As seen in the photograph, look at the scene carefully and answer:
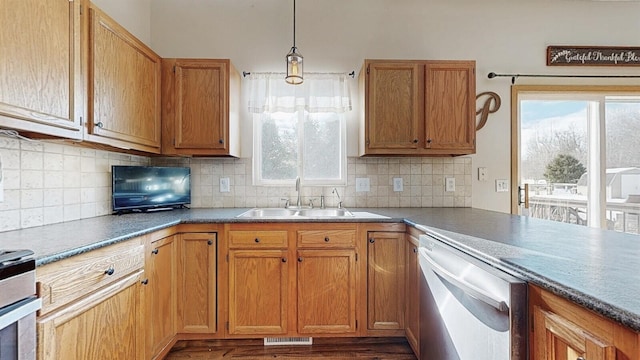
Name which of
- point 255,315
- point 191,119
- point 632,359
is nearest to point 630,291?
point 632,359

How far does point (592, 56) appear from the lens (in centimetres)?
263

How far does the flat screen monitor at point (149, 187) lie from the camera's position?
2.03 m

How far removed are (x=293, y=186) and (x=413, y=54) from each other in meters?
1.57

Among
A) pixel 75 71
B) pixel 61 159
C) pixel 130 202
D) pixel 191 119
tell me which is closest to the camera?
pixel 75 71

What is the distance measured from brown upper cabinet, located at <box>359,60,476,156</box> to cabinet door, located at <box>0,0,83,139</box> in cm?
174

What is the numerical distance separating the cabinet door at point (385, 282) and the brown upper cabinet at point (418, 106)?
701mm

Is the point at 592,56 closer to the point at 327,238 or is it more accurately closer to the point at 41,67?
the point at 327,238

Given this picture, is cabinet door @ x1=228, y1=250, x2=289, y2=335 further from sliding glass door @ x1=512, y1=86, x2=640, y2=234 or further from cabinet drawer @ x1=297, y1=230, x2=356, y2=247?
sliding glass door @ x1=512, y1=86, x2=640, y2=234

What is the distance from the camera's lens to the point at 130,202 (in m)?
2.08

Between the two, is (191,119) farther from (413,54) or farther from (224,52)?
→ (413,54)

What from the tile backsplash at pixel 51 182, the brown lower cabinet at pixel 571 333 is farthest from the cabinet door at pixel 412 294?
the tile backsplash at pixel 51 182

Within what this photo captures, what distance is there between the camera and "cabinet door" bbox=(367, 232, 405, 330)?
1.95 metres

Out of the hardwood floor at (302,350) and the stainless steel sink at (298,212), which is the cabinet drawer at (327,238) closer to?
the stainless steel sink at (298,212)

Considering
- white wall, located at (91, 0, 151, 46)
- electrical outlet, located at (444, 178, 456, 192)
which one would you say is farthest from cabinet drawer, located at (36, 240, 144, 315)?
electrical outlet, located at (444, 178, 456, 192)
